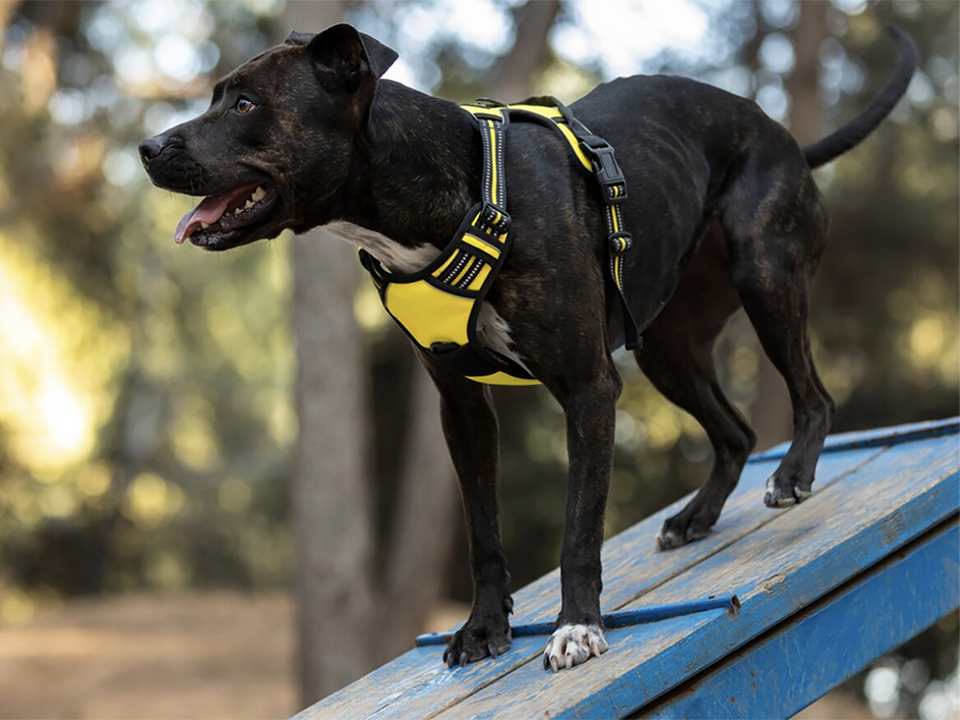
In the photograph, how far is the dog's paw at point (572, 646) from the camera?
272cm

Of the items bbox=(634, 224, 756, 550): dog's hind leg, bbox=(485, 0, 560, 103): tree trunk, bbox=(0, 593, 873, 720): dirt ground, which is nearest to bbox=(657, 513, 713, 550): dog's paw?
bbox=(634, 224, 756, 550): dog's hind leg

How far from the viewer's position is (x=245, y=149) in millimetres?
2793

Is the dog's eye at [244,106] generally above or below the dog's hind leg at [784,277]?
above

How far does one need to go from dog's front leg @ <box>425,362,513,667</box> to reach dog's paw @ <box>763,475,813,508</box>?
0.82 m

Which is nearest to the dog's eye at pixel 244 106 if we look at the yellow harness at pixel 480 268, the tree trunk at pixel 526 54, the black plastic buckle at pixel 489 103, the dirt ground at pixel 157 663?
the yellow harness at pixel 480 268

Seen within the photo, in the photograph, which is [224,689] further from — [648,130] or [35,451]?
[648,130]

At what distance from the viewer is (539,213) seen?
9.84 feet

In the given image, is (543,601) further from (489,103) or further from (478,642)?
(489,103)

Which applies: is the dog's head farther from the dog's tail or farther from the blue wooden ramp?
the dog's tail

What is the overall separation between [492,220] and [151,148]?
833 mm

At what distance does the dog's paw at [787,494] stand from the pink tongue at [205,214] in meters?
1.78

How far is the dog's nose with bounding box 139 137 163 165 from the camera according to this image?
109 inches

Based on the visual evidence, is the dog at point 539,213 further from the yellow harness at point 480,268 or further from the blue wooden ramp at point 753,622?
the blue wooden ramp at point 753,622

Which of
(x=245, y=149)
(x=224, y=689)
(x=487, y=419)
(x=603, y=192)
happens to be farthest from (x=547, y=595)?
(x=224, y=689)
